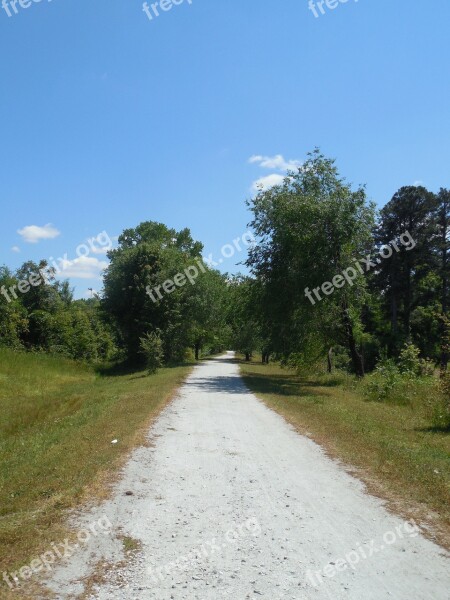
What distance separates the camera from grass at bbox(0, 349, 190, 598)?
17.7 feet

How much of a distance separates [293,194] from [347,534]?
23.4 m

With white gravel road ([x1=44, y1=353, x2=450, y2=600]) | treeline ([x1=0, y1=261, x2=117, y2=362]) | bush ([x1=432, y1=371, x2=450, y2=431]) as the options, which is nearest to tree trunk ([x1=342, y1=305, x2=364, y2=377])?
bush ([x1=432, y1=371, x2=450, y2=431])

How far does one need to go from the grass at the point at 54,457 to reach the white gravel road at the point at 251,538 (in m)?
0.41

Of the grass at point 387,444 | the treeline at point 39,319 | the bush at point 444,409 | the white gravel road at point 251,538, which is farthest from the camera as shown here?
the treeline at point 39,319

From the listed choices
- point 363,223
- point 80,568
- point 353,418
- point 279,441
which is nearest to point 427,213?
point 363,223

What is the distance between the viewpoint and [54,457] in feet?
29.5

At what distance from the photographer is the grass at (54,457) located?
539cm

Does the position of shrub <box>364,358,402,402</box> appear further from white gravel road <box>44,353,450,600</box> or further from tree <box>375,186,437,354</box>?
tree <box>375,186,437,354</box>

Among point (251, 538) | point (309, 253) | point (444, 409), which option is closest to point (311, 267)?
point (309, 253)

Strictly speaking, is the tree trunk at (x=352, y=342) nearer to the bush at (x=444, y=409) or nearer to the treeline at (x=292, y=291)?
the treeline at (x=292, y=291)

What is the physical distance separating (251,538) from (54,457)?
195 inches

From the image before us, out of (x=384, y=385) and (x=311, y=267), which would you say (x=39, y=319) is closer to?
(x=311, y=267)

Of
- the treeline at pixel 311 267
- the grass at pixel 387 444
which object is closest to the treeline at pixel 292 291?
the treeline at pixel 311 267

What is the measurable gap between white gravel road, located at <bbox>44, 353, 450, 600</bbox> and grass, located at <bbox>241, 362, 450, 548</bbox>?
46cm
